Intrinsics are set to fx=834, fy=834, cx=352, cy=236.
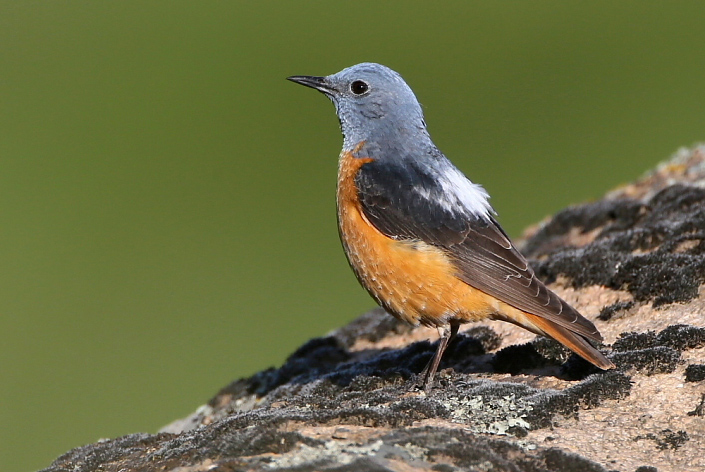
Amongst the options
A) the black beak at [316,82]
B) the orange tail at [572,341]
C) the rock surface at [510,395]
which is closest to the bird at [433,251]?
the orange tail at [572,341]

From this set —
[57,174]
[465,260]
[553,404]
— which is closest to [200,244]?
[57,174]

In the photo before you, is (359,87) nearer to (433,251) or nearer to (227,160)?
(433,251)

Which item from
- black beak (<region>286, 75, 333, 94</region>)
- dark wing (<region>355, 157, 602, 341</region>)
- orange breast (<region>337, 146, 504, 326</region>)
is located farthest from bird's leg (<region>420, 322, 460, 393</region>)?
black beak (<region>286, 75, 333, 94</region>)

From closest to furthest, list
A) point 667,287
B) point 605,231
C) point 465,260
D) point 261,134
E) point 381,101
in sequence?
point 465,260, point 667,287, point 381,101, point 605,231, point 261,134

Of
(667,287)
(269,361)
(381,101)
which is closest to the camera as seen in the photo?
(667,287)

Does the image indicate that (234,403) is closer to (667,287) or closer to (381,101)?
(381,101)
